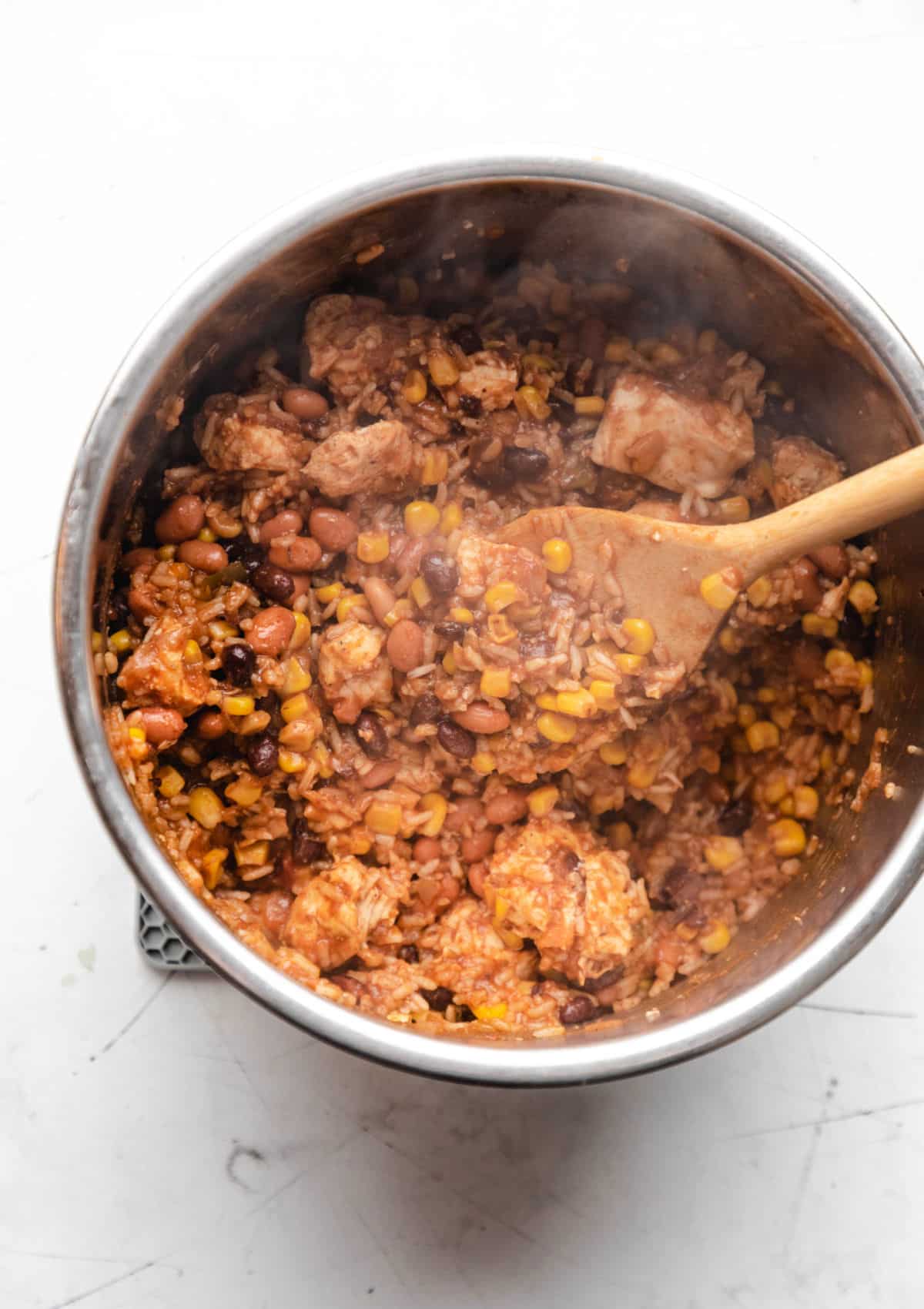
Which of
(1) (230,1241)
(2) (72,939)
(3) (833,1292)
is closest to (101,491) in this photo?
(2) (72,939)

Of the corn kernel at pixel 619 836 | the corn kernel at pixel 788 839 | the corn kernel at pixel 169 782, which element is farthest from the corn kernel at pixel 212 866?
the corn kernel at pixel 788 839

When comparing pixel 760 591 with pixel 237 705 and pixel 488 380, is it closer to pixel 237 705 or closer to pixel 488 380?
pixel 488 380

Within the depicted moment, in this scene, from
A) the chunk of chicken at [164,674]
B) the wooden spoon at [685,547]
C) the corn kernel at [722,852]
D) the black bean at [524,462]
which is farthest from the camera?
the corn kernel at [722,852]

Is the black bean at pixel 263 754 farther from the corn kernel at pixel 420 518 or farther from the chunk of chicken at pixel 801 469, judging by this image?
the chunk of chicken at pixel 801 469

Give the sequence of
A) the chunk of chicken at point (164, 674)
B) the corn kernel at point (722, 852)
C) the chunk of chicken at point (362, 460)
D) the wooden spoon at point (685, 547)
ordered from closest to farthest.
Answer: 1. the wooden spoon at point (685, 547)
2. the chunk of chicken at point (164, 674)
3. the chunk of chicken at point (362, 460)
4. the corn kernel at point (722, 852)

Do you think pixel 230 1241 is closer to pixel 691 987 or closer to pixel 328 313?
pixel 691 987

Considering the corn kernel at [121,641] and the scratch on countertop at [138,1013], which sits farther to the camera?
the scratch on countertop at [138,1013]
